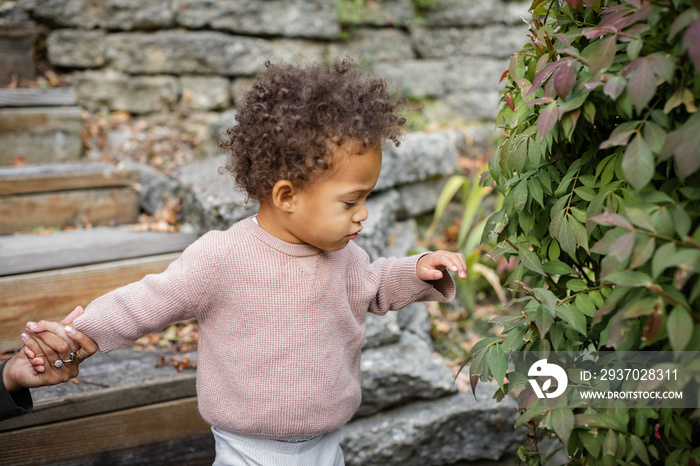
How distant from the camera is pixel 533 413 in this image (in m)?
1.21

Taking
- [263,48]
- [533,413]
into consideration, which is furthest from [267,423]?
[263,48]

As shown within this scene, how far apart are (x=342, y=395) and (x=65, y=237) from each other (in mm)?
1731

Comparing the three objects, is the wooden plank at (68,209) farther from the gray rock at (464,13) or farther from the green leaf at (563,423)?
the gray rock at (464,13)

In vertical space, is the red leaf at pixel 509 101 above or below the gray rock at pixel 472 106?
above

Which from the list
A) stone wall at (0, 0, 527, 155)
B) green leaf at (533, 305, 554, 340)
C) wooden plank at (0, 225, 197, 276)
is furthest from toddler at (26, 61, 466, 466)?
stone wall at (0, 0, 527, 155)

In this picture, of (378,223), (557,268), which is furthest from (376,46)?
(557,268)

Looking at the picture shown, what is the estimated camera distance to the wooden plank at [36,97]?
3082 millimetres

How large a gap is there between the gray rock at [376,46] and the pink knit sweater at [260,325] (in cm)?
285

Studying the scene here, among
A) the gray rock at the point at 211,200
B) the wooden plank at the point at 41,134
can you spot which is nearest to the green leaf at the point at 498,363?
the gray rock at the point at 211,200

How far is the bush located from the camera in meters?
1.00

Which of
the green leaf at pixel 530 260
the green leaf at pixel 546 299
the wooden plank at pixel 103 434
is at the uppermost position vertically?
the green leaf at pixel 530 260

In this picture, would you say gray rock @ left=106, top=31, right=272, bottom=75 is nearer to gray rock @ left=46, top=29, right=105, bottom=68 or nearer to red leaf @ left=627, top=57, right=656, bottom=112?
gray rock @ left=46, top=29, right=105, bottom=68

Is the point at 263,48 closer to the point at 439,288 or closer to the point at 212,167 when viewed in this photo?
the point at 212,167

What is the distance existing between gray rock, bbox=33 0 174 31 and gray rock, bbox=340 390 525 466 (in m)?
2.92
